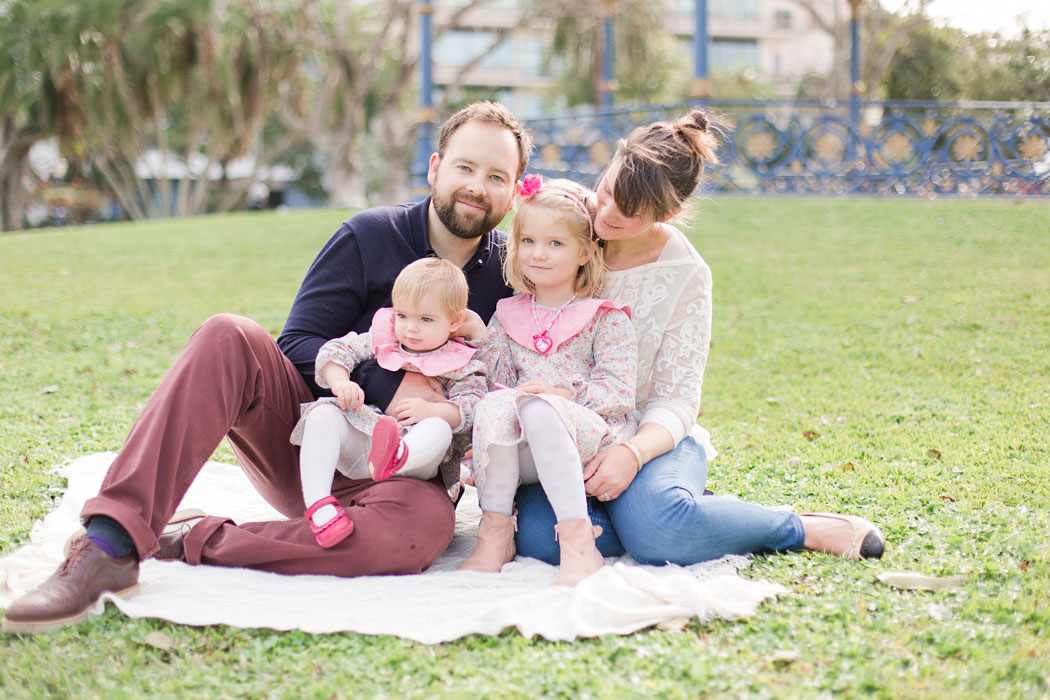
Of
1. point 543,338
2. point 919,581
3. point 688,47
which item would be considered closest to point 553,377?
point 543,338

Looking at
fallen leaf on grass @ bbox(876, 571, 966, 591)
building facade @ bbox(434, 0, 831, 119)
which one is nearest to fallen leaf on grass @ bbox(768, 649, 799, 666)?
fallen leaf on grass @ bbox(876, 571, 966, 591)

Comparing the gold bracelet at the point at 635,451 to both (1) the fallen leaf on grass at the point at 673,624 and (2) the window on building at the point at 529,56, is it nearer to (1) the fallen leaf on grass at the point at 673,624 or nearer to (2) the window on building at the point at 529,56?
(1) the fallen leaf on grass at the point at 673,624

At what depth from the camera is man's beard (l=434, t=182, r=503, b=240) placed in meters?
3.22

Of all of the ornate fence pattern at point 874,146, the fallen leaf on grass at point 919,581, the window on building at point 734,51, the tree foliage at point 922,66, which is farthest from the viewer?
the window on building at point 734,51

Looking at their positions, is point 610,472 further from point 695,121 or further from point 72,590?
point 72,590

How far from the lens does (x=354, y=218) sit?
3316 mm

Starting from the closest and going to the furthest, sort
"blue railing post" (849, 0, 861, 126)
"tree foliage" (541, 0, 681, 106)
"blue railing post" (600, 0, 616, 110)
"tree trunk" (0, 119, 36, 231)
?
"blue railing post" (849, 0, 861, 126) → "blue railing post" (600, 0, 616, 110) → "tree foliage" (541, 0, 681, 106) → "tree trunk" (0, 119, 36, 231)

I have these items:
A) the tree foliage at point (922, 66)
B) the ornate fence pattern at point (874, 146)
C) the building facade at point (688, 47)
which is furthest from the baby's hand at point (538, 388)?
the building facade at point (688, 47)

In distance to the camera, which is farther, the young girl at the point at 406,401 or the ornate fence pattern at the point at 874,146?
the ornate fence pattern at the point at 874,146

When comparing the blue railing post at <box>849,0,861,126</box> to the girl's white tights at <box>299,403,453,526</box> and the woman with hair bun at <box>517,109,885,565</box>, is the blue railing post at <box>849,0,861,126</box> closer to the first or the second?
the woman with hair bun at <box>517,109,885,565</box>

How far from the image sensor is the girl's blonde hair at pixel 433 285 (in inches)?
115

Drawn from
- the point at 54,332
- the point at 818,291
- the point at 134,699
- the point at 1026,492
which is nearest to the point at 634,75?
the point at 818,291

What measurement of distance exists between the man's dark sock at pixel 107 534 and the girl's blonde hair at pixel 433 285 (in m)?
1.05

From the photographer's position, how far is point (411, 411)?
287 centimetres
